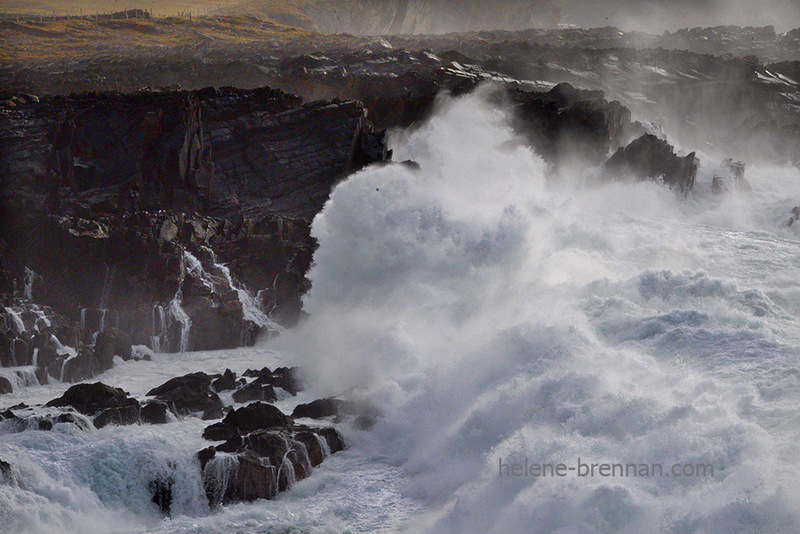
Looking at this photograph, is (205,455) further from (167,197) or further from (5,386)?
(167,197)

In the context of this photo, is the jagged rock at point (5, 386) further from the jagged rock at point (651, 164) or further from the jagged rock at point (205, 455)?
the jagged rock at point (651, 164)

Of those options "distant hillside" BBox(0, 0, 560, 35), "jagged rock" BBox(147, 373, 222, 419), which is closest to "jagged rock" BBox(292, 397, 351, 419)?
"jagged rock" BBox(147, 373, 222, 419)

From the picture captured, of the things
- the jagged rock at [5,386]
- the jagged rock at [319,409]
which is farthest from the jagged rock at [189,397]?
the jagged rock at [5,386]

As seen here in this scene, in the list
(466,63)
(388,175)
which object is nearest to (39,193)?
(388,175)

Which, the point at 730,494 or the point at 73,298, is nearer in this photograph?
the point at 730,494

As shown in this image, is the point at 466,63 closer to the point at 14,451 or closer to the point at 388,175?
the point at 388,175

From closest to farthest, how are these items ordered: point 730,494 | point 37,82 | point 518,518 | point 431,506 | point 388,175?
point 730,494 < point 518,518 < point 431,506 < point 388,175 < point 37,82

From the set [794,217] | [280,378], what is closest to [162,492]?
[280,378]
